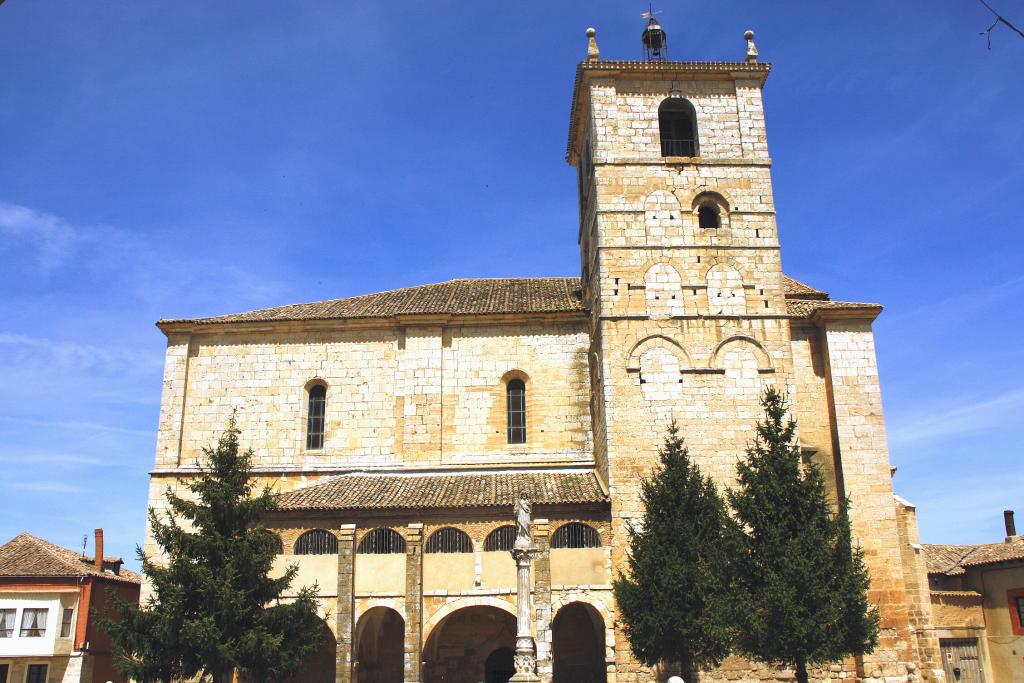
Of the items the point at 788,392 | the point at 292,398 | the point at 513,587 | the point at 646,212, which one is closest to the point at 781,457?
the point at 788,392

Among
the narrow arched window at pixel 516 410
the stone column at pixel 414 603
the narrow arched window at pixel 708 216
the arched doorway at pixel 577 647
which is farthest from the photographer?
the narrow arched window at pixel 516 410

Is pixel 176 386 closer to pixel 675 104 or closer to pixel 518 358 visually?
pixel 518 358

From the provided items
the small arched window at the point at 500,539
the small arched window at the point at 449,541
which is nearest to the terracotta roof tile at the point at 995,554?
the small arched window at the point at 500,539

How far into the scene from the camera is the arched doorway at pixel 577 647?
2427 centimetres

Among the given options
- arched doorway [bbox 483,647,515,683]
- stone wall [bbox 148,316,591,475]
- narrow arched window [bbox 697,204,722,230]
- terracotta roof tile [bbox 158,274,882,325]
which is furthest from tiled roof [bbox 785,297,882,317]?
arched doorway [bbox 483,647,515,683]

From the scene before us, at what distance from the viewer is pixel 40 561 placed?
3166 cm

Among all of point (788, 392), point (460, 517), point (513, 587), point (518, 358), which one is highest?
point (518, 358)

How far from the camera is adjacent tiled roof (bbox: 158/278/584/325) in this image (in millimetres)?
27578

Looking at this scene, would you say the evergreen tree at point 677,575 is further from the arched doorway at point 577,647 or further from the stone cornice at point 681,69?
the stone cornice at point 681,69

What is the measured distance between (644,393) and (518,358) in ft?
15.5

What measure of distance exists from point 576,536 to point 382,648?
22.5 ft

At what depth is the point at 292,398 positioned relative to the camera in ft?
89.0

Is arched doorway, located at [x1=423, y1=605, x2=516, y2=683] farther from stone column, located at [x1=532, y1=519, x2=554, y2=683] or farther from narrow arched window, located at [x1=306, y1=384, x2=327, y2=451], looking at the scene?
narrow arched window, located at [x1=306, y1=384, x2=327, y2=451]

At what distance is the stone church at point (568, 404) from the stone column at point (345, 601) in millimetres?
57
